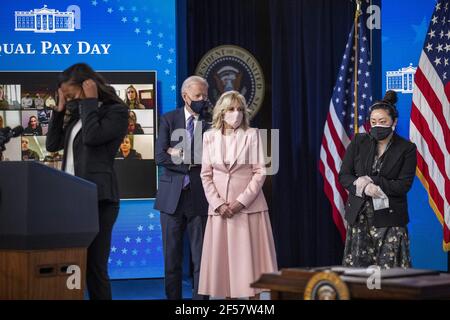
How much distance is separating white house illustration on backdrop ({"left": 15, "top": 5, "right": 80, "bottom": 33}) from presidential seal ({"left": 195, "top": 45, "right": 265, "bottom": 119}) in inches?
58.3

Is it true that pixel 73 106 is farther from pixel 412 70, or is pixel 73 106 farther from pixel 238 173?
pixel 412 70

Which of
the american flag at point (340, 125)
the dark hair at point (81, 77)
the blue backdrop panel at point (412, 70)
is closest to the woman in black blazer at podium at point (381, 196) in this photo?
the american flag at point (340, 125)

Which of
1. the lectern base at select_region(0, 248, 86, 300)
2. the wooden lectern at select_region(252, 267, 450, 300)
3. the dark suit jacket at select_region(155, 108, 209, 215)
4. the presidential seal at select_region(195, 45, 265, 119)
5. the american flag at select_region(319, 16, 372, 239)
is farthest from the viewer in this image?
the presidential seal at select_region(195, 45, 265, 119)

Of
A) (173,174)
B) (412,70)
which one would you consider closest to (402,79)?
(412,70)

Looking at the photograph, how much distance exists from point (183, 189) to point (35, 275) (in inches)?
102

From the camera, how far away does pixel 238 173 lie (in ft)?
17.2

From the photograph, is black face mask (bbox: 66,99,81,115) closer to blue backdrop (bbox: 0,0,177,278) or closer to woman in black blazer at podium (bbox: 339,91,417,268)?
woman in black blazer at podium (bbox: 339,91,417,268)

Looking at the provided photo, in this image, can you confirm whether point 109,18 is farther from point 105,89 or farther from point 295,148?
point 105,89

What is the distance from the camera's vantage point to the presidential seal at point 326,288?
2326 mm

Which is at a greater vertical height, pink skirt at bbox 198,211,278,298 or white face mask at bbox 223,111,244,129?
white face mask at bbox 223,111,244,129

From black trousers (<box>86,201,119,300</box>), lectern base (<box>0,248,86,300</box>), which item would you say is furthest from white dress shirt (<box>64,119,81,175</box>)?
lectern base (<box>0,248,86,300</box>)

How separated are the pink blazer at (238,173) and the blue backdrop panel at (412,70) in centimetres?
237

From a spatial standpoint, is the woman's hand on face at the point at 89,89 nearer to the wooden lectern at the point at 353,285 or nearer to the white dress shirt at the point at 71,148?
the white dress shirt at the point at 71,148

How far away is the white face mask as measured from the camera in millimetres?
5223
